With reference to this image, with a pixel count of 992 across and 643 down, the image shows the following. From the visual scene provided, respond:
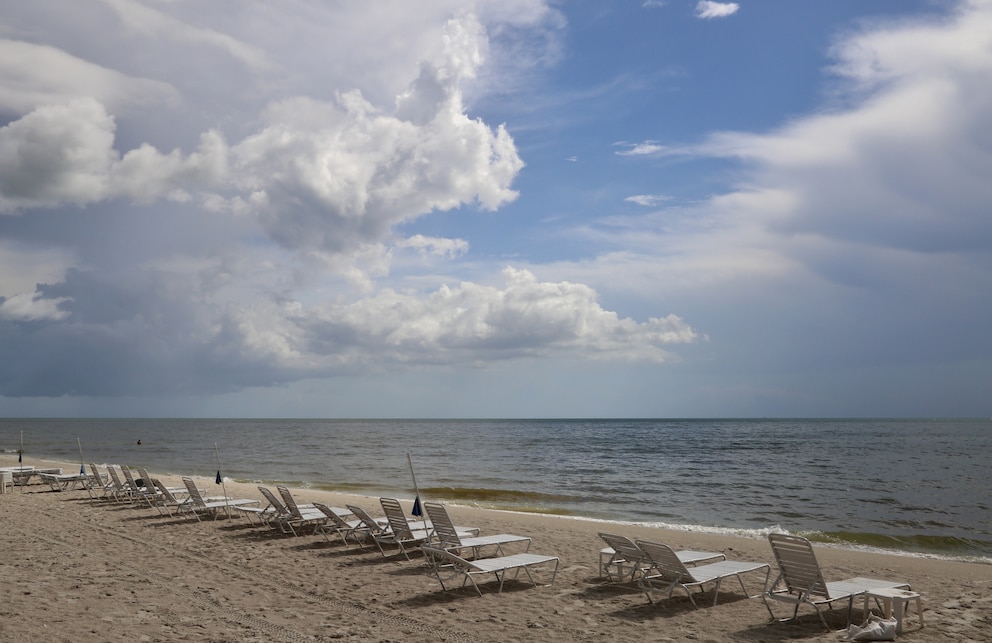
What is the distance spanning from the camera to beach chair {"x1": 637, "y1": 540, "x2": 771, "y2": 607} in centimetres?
757

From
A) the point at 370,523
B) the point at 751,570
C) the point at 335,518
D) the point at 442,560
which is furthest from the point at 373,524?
the point at 751,570

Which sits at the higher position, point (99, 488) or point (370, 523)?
point (370, 523)

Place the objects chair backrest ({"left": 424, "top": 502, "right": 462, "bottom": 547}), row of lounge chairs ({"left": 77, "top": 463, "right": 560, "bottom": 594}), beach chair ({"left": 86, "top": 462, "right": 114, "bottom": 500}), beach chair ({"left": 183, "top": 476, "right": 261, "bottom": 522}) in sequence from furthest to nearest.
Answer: beach chair ({"left": 86, "top": 462, "right": 114, "bottom": 500})
beach chair ({"left": 183, "top": 476, "right": 261, "bottom": 522})
chair backrest ({"left": 424, "top": 502, "right": 462, "bottom": 547})
row of lounge chairs ({"left": 77, "top": 463, "right": 560, "bottom": 594})

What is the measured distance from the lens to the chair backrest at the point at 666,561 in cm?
755

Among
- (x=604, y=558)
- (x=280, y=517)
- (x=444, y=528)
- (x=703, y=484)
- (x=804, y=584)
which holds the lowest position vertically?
(x=703, y=484)

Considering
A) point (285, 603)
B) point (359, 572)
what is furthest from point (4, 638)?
point (359, 572)

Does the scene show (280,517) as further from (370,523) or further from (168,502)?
(168,502)

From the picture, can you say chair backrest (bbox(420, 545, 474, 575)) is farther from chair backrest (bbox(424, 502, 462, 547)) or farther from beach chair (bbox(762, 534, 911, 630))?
beach chair (bbox(762, 534, 911, 630))

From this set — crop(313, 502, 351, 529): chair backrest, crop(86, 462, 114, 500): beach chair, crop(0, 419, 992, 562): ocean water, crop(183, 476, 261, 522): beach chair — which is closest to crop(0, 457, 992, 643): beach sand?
crop(313, 502, 351, 529): chair backrest

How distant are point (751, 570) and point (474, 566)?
3062 millimetres

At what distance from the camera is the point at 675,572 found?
769 cm

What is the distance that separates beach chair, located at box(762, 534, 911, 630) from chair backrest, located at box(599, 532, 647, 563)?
1.52m

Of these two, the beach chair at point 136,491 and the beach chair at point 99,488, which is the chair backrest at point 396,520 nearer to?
the beach chair at point 136,491

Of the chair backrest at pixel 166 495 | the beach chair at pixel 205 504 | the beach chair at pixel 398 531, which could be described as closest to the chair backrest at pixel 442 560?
the beach chair at pixel 398 531
